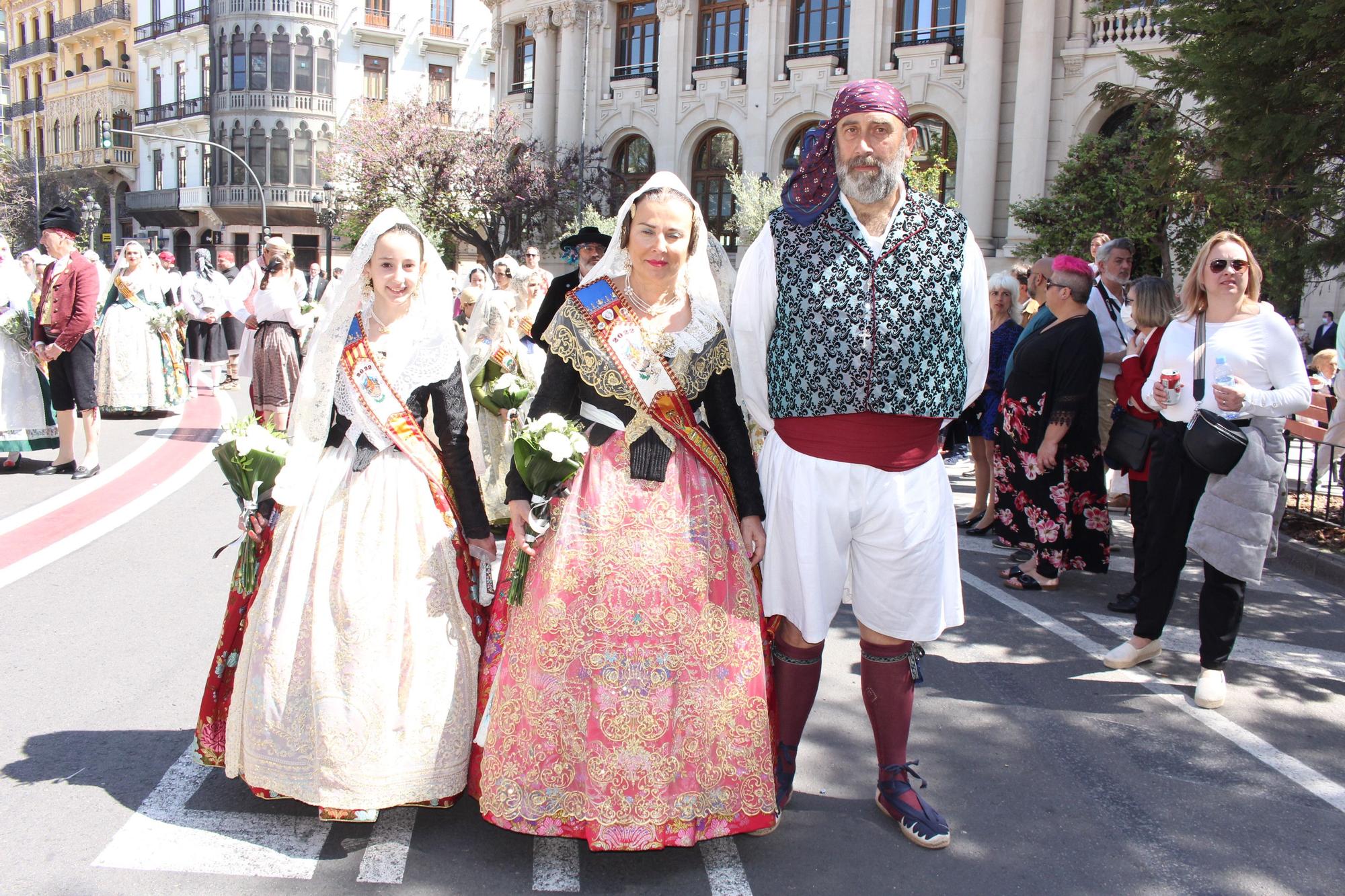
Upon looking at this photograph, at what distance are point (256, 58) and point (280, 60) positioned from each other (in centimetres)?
110

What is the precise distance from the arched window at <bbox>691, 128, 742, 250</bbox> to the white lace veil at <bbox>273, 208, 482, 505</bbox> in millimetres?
29111

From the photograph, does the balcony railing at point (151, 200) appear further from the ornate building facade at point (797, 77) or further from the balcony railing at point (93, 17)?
the ornate building facade at point (797, 77)

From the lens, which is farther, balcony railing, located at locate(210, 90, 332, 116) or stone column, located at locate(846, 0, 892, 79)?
balcony railing, located at locate(210, 90, 332, 116)

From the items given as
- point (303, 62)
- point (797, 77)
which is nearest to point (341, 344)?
point (797, 77)

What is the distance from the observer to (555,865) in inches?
130

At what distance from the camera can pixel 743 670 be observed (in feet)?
10.9

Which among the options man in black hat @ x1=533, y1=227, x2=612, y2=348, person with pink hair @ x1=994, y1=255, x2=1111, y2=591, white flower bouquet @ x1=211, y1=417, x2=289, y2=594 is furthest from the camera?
person with pink hair @ x1=994, y1=255, x2=1111, y2=591

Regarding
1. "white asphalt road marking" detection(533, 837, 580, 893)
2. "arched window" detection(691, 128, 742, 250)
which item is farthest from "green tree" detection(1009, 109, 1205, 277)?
"white asphalt road marking" detection(533, 837, 580, 893)

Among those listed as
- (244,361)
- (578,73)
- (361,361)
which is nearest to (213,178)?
(578,73)

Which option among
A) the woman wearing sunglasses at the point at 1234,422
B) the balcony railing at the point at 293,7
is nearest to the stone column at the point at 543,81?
the balcony railing at the point at 293,7

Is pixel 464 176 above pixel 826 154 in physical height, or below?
above

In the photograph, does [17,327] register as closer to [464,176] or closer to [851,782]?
[851,782]

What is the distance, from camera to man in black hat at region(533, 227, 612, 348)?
5.98m

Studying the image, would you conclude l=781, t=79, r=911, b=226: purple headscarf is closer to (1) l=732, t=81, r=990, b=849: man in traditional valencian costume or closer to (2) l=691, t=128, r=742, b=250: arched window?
(1) l=732, t=81, r=990, b=849: man in traditional valencian costume
